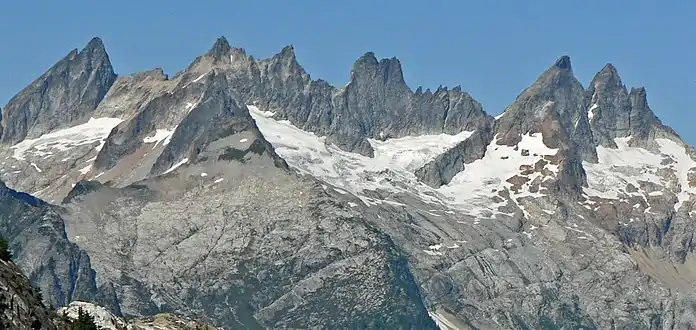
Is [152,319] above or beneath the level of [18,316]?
above

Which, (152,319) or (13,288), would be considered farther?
(152,319)

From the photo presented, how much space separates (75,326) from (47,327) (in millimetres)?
9799

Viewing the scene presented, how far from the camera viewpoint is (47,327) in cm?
8275

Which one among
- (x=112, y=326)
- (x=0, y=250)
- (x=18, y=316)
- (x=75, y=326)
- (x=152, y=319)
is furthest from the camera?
(x=152, y=319)

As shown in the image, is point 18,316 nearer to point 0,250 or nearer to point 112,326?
point 0,250

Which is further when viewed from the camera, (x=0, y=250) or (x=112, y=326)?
(x=112, y=326)

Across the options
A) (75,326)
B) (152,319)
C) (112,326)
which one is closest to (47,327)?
(75,326)

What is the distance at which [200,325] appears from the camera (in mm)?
119188

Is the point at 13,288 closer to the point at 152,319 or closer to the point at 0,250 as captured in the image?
the point at 0,250

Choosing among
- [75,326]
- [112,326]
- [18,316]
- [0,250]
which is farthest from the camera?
[112,326]

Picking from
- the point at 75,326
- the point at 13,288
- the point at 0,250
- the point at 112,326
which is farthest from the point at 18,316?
the point at 112,326

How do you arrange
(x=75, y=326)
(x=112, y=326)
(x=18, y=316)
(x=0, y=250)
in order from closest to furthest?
(x=18, y=316) < (x=0, y=250) < (x=75, y=326) < (x=112, y=326)

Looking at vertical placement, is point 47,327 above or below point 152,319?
below

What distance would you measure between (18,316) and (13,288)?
229 centimetres
